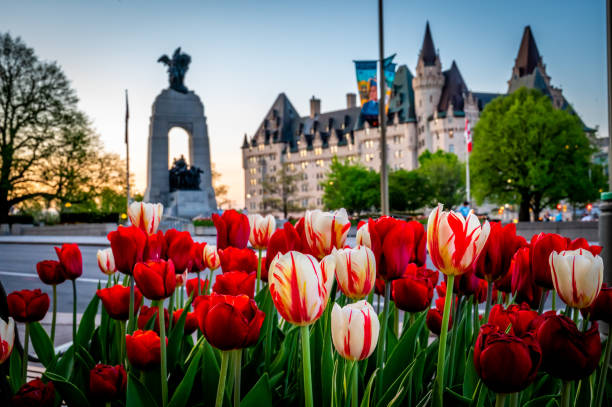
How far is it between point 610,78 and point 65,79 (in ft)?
119

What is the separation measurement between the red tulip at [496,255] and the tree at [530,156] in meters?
36.4

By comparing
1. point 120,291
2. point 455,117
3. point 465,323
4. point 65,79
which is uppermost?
point 455,117

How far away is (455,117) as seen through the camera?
88625 mm

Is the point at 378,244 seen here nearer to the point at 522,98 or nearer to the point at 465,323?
the point at 465,323

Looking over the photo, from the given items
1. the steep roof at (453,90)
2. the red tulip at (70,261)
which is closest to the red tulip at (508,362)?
the red tulip at (70,261)

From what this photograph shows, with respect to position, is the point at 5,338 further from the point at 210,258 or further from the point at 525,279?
the point at 525,279

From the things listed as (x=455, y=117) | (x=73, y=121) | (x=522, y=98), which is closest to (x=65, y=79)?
(x=73, y=121)

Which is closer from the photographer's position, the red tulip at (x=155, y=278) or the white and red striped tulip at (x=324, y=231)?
the red tulip at (x=155, y=278)

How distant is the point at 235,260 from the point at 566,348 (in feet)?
3.50

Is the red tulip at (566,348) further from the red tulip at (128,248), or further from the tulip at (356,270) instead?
the red tulip at (128,248)

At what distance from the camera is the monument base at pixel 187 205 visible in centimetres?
3581

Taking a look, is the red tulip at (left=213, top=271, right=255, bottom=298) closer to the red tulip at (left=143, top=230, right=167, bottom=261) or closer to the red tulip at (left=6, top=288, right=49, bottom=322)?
the red tulip at (left=143, top=230, right=167, bottom=261)

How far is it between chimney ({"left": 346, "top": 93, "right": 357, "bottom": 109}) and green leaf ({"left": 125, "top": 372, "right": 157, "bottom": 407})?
372 ft

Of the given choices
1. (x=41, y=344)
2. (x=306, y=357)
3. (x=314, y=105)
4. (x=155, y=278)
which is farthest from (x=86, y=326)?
(x=314, y=105)
